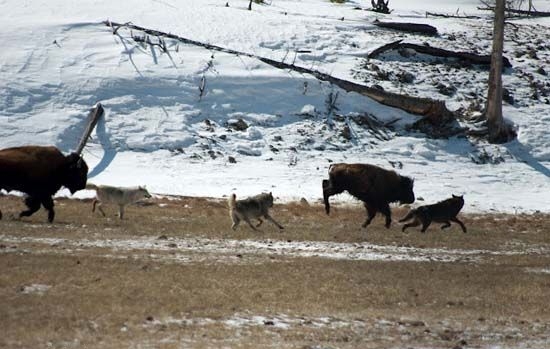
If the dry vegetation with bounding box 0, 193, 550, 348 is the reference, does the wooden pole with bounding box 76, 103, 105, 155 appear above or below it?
below

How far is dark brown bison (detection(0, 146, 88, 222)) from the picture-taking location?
18750mm

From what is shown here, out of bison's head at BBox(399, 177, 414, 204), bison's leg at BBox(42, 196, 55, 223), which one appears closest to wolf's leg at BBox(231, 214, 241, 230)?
bison's leg at BBox(42, 196, 55, 223)

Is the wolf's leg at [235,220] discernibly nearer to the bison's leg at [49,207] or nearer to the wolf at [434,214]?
the bison's leg at [49,207]

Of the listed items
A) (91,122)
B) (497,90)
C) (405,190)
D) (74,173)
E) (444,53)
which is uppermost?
(444,53)

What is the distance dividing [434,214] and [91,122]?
628 inches

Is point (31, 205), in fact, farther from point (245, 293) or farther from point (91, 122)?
point (91, 122)

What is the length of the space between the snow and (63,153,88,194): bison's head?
536 cm

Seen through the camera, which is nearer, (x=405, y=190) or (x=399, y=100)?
(x=405, y=190)

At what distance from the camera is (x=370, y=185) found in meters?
23.3

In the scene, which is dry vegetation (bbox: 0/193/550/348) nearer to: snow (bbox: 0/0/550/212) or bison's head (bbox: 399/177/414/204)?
bison's head (bbox: 399/177/414/204)

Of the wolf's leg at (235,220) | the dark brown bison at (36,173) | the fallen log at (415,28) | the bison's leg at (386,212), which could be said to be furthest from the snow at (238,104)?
the wolf's leg at (235,220)

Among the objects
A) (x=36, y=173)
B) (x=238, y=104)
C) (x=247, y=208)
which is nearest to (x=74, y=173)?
(x=36, y=173)

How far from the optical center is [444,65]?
41.7 m

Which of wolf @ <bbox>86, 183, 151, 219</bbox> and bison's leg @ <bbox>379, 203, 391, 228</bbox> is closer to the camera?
wolf @ <bbox>86, 183, 151, 219</bbox>
